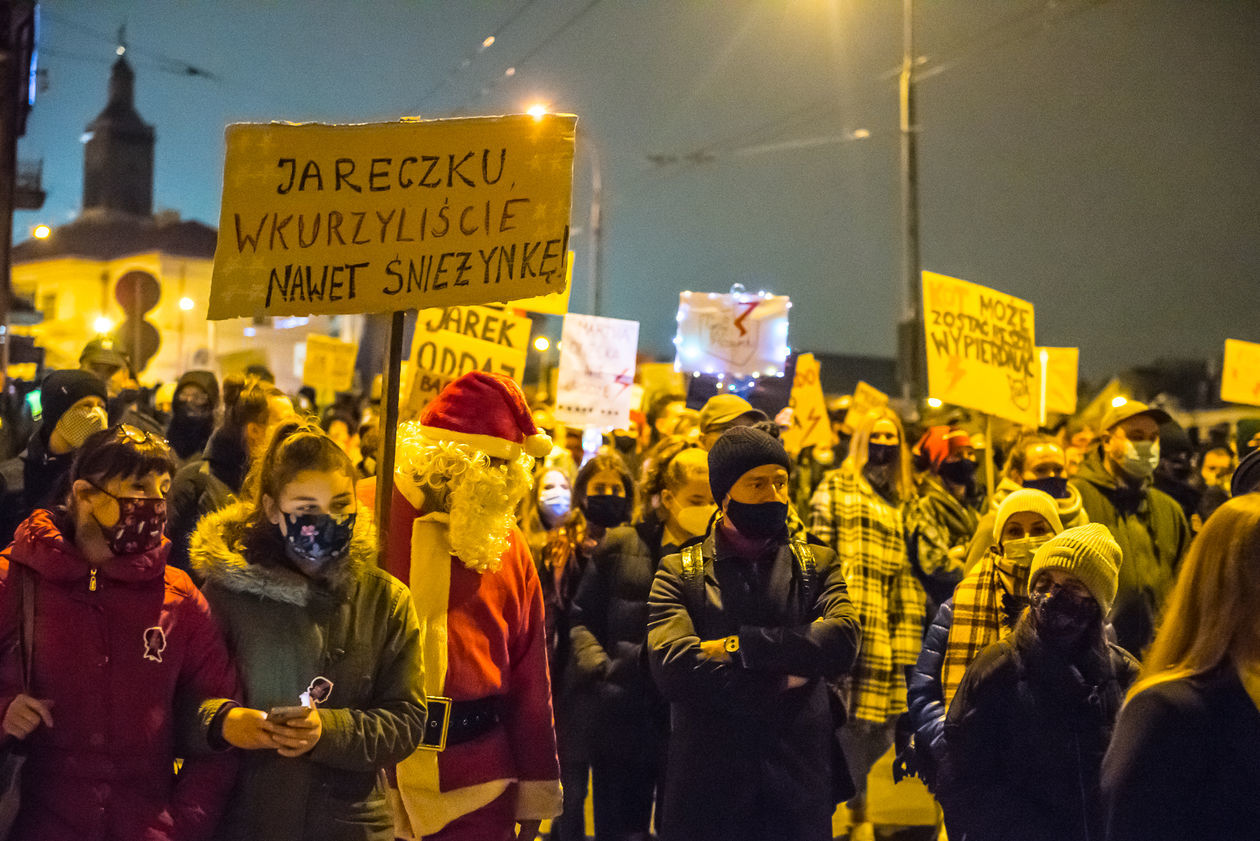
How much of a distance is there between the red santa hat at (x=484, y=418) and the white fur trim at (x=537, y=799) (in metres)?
1.06

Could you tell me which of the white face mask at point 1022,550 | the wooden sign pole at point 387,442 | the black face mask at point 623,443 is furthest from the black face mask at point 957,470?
the wooden sign pole at point 387,442

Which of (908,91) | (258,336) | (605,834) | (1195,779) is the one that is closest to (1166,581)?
(605,834)

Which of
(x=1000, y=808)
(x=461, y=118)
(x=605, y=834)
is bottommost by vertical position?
(x=605, y=834)

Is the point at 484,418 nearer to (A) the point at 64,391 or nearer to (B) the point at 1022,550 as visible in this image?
(B) the point at 1022,550

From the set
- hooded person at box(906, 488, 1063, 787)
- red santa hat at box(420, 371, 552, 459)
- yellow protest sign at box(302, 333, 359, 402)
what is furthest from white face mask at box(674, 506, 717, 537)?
yellow protest sign at box(302, 333, 359, 402)

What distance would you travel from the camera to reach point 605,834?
6230mm

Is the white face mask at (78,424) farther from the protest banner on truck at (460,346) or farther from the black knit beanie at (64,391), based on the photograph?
the protest banner on truck at (460,346)

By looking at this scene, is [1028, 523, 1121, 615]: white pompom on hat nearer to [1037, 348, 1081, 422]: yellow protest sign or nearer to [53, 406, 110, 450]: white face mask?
[53, 406, 110, 450]: white face mask

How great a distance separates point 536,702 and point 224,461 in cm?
223

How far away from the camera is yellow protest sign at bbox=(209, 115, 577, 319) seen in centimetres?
475

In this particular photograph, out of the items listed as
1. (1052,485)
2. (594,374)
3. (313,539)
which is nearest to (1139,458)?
(1052,485)

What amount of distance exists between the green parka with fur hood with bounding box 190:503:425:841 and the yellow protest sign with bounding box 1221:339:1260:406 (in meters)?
12.6

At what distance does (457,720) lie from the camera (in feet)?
14.4

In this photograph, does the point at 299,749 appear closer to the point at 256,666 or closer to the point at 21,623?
the point at 256,666
